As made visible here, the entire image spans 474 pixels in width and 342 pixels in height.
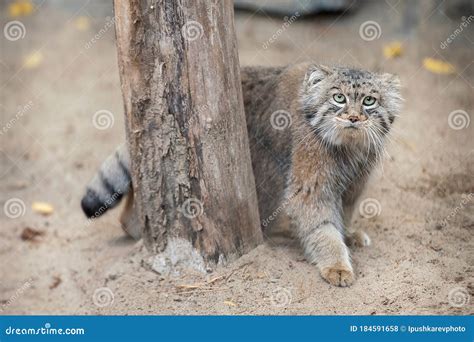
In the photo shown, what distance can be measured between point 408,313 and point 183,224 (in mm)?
1703

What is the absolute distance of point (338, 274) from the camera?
5.22 metres

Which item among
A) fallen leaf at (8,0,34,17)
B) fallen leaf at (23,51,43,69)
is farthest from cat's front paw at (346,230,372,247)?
fallen leaf at (8,0,34,17)

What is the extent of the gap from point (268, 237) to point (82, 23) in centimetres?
519

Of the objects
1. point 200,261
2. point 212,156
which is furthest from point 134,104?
point 200,261

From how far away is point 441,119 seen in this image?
7.65 m

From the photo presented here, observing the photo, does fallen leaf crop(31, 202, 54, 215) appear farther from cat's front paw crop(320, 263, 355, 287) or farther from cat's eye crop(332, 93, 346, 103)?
cat's eye crop(332, 93, 346, 103)

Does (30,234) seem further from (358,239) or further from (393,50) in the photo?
(393,50)

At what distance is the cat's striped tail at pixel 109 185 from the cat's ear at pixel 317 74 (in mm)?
1601

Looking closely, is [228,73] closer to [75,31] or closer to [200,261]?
[200,261]

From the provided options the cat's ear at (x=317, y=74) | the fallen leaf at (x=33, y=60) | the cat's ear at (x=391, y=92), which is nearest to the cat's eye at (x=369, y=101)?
the cat's ear at (x=391, y=92)

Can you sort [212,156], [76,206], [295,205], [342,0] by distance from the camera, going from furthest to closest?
[342,0]
[76,206]
[295,205]
[212,156]

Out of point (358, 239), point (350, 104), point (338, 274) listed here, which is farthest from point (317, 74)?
point (338, 274)

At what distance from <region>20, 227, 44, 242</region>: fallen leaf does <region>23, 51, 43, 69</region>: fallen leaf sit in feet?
9.70

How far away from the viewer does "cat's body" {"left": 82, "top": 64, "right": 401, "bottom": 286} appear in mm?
5309
